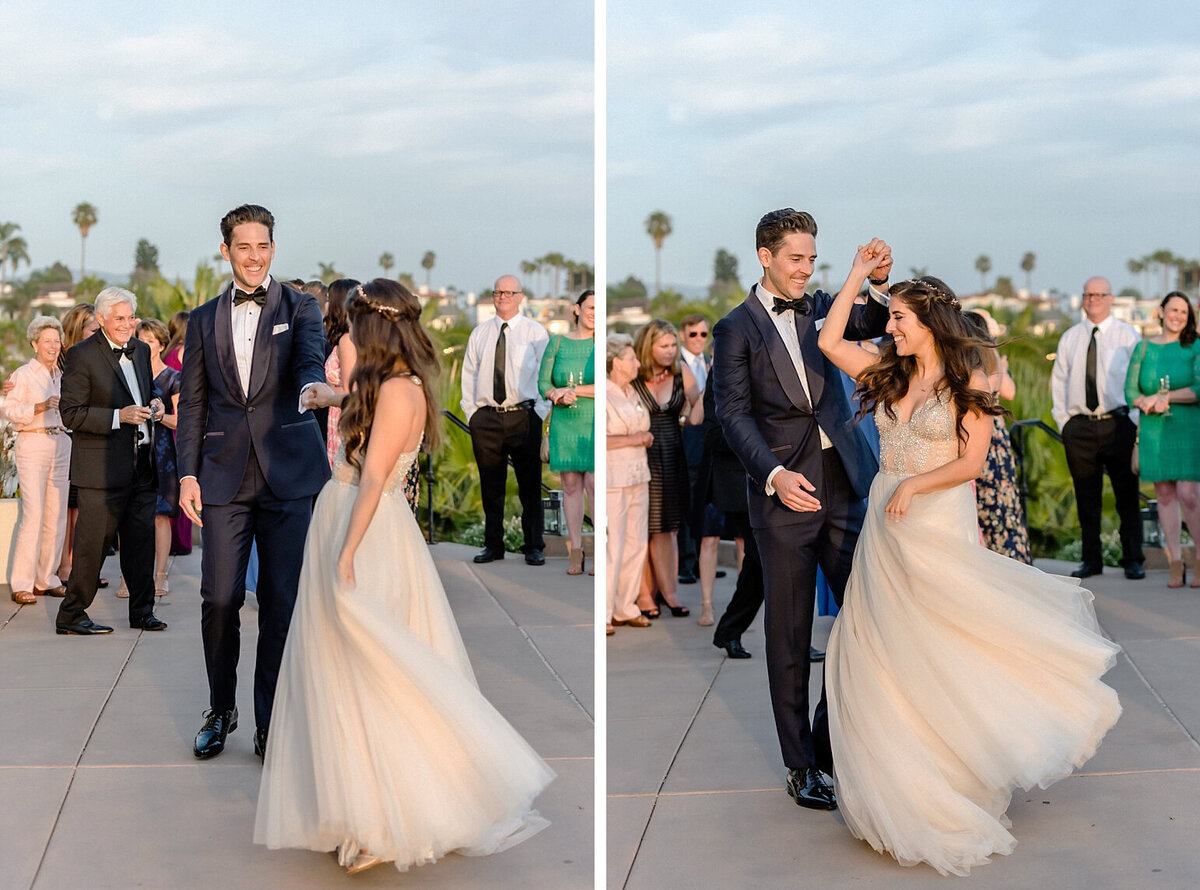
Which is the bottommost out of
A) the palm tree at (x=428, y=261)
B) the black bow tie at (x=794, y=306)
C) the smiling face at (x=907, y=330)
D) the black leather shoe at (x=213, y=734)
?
the black leather shoe at (x=213, y=734)

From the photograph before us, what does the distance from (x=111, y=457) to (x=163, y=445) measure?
39.5 inches

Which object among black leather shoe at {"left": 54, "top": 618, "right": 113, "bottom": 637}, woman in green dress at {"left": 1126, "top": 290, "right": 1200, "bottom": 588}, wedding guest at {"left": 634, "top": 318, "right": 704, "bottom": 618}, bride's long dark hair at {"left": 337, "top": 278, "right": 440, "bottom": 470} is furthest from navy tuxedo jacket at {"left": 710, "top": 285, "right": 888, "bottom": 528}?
woman in green dress at {"left": 1126, "top": 290, "right": 1200, "bottom": 588}

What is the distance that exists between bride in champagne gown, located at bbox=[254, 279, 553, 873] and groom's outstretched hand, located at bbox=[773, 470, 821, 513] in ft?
3.95

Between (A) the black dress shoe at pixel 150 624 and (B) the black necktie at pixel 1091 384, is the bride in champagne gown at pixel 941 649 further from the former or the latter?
(B) the black necktie at pixel 1091 384

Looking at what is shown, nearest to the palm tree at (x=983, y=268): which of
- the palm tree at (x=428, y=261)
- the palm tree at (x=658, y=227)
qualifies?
the palm tree at (x=428, y=261)

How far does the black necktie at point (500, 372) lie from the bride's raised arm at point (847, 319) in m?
5.60

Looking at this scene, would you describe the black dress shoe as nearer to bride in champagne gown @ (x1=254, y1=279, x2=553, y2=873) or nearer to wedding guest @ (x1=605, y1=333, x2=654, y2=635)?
wedding guest @ (x1=605, y1=333, x2=654, y2=635)

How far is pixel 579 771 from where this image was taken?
5055mm

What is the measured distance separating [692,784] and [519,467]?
5.59 metres

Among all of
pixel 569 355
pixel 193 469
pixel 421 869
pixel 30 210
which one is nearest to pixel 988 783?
pixel 421 869

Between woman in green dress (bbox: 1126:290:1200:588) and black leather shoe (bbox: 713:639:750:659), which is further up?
woman in green dress (bbox: 1126:290:1200:588)

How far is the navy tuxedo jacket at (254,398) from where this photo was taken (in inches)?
202

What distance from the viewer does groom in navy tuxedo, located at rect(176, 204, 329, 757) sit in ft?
16.9

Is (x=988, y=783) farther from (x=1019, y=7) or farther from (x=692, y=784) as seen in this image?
(x=1019, y=7)
